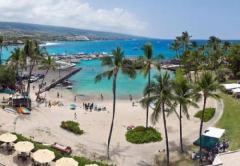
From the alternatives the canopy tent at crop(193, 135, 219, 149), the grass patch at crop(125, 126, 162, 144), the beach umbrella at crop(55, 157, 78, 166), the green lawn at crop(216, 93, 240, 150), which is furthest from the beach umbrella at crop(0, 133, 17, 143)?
the green lawn at crop(216, 93, 240, 150)

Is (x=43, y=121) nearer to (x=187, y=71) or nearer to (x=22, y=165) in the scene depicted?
(x=22, y=165)

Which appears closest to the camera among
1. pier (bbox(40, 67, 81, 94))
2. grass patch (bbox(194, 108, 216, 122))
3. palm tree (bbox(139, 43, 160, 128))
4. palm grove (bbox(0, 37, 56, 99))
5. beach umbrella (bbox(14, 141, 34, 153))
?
beach umbrella (bbox(14, 141, 34, 153))

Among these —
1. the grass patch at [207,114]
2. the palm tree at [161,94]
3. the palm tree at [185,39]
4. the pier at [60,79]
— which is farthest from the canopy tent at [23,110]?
the palm tree at [185,39]

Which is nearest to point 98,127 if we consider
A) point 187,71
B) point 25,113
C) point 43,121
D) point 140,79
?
point 43,121

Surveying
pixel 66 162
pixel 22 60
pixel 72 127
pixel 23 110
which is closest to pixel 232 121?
pixel 72 127

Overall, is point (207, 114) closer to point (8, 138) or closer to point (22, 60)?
point (8, 138)

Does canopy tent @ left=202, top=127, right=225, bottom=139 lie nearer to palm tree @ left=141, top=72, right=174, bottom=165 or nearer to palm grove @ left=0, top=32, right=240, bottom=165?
palm grove @ left=0, top=32, right=240, bottom=165

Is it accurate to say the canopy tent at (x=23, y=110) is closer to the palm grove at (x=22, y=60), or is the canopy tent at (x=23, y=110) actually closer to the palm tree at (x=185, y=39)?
the palm grove at (x=22, y=60)
